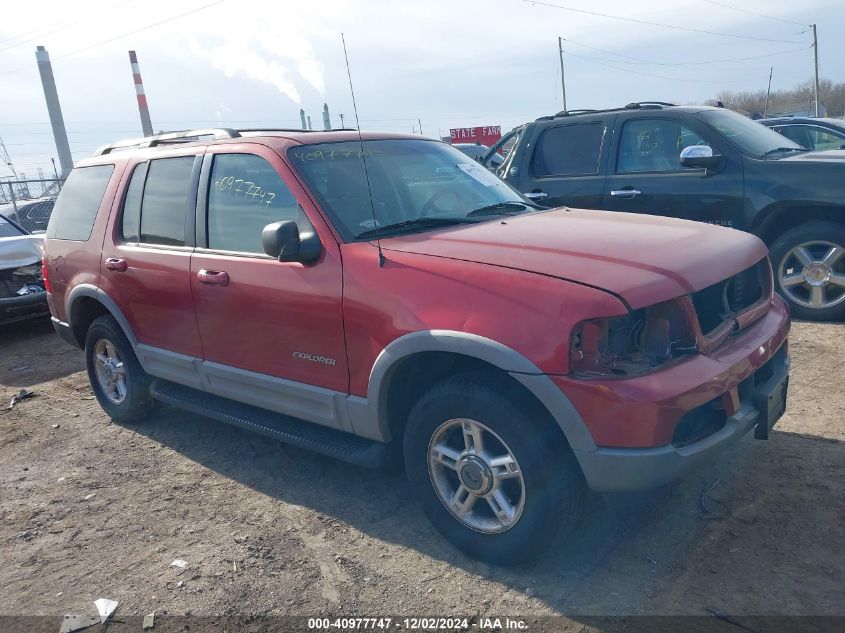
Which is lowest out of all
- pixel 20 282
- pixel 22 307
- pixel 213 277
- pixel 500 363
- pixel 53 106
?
pixel 22 307

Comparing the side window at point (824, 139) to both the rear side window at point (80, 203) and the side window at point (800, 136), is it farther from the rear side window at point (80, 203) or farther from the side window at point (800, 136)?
the rear side window at point (80, 203)

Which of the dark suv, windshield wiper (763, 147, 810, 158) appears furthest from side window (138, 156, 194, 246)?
windshield wiper (763, 147, 810, 158)

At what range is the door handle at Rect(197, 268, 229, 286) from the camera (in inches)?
151

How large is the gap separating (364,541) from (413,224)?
1.58 meters

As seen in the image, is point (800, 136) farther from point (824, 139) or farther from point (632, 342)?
point (632, 342)

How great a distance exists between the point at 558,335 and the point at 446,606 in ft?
3.91

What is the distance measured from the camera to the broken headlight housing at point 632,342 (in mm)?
2645

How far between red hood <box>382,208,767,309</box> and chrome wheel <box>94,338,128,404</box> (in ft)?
9.09

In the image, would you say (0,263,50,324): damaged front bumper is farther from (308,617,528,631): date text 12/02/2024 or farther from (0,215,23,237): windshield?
(308,617,528,631): date text 12/02/2024

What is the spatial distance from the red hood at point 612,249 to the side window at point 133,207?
2.12 meters

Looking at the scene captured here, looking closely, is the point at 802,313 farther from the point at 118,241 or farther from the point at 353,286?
the point at 118,241

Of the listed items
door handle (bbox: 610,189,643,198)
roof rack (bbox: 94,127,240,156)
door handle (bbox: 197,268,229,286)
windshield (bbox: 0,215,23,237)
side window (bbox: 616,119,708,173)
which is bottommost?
door handle (bbox: 610,189,643,198)

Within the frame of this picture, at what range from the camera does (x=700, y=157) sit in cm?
602

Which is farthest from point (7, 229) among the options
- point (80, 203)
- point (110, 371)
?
point (110, 371)
